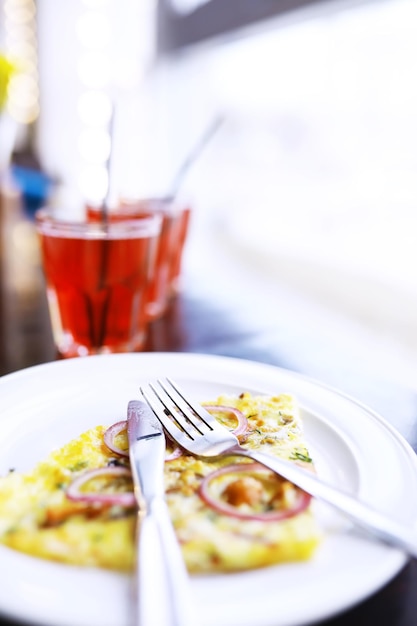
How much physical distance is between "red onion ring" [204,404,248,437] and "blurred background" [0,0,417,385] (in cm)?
38

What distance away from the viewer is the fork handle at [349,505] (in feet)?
1.29

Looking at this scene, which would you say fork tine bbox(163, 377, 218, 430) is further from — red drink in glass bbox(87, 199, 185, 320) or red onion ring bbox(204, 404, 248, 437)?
red drink in glass bbox(87, 199, 185, 320)

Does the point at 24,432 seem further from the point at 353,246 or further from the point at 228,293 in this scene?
the point at 353,246

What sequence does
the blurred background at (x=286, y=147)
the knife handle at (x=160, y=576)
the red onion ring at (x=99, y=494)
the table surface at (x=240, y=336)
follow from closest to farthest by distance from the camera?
the knife handle at (x=160, y=576), the red onion ring at (x=99, y=494), the table surface at (x=240, y=336), the blurred background at (x=286, y=147)

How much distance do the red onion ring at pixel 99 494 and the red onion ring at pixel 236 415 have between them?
0.11m

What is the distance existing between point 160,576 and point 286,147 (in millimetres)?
1732

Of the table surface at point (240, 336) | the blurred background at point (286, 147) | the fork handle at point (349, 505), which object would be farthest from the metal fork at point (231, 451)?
the blurred background at point (286, 147)

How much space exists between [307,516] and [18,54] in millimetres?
4782

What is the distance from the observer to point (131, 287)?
3.09 ft

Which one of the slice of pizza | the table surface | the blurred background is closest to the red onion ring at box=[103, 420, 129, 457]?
the slice of pizza

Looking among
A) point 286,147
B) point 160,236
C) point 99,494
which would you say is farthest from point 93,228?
point 286,147

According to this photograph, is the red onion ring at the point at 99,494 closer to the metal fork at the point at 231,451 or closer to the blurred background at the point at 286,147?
the metal fork at the point at 231,451

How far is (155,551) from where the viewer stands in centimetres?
37

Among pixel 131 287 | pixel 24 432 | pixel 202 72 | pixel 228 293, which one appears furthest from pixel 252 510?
pixel 202 72
